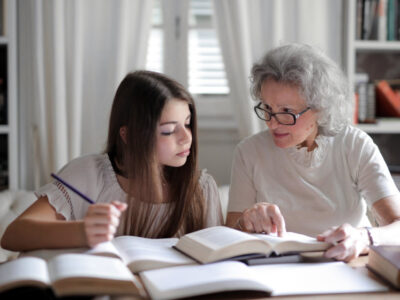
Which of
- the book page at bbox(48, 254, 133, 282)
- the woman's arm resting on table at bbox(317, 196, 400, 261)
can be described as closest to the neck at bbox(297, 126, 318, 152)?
the woman's arm resting on table at bbox(317, 196, 400, 261)

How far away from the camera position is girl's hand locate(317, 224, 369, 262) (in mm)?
1089

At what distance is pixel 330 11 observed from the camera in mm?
2471

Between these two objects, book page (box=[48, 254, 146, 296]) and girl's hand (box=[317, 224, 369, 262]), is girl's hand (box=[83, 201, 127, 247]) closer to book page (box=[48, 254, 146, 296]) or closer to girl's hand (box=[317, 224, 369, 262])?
book page (box=[48, 254, 146, 296])

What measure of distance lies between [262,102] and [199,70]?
1.04m

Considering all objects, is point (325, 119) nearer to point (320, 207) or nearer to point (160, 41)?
point (320, 207)

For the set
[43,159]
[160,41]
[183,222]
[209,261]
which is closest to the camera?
[209,261]

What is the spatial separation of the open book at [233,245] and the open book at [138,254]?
1.0 inches

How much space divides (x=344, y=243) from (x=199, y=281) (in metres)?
0.40

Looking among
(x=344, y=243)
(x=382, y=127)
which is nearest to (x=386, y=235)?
(x=344, y=243)

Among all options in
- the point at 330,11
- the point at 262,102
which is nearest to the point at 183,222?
the point at 262,102

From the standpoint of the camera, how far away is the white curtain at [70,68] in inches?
90.2

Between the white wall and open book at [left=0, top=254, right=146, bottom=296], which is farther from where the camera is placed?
the white wall

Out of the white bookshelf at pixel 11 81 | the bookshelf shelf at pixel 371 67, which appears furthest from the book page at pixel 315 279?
the white bookshelf at pixel 11 81

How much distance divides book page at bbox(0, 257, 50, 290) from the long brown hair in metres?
0.48
